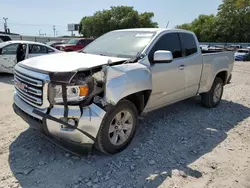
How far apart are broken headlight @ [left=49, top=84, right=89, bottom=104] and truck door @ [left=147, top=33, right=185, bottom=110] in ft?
4.48

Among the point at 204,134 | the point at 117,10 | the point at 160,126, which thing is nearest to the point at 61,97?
the point at 160,126

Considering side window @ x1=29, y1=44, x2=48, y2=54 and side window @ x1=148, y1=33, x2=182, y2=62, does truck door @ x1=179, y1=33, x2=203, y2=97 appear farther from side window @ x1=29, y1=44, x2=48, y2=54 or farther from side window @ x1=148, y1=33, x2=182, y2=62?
side window @ x1=29, y1=44, x2=48, y2=54

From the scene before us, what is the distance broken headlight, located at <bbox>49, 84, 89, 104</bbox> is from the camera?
3.12 meters

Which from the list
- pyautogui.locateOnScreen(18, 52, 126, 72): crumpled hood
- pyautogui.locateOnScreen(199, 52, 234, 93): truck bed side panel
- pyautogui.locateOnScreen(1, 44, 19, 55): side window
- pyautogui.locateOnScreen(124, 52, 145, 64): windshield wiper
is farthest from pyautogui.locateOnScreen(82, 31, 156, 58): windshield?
pyautogui.locateOnScreen(1, 44, 19, 55): side window

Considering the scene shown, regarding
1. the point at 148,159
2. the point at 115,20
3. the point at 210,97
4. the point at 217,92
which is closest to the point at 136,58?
the point at 148,159

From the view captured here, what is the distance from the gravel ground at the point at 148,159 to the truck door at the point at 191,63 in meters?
0.73

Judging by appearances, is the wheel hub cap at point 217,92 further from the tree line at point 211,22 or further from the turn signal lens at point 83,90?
the tree line at point 211,22

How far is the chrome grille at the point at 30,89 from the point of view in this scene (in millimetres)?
3205

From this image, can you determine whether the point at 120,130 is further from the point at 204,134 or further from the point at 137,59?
the point at 204,134

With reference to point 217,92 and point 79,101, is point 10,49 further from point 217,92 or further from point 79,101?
point 79,101

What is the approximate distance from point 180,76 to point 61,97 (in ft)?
8.04

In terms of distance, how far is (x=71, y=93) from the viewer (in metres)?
3.13

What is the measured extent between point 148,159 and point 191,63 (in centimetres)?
A: 232

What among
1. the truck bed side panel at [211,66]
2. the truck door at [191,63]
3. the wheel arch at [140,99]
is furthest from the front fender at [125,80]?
the truck bed side panel at [211,66]
